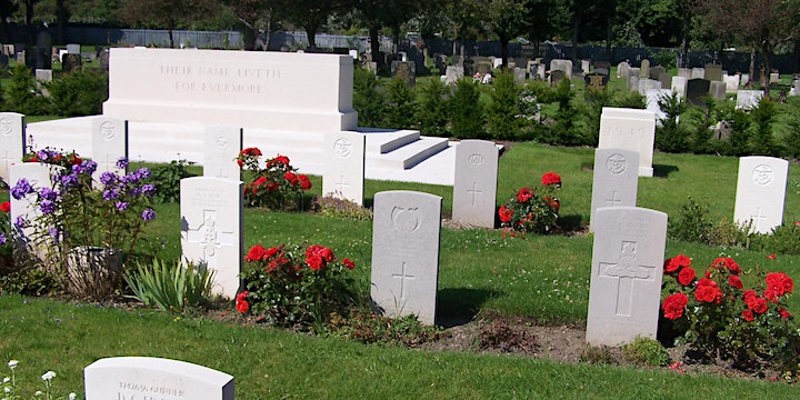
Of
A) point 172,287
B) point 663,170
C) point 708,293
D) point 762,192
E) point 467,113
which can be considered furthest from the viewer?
point 467,113

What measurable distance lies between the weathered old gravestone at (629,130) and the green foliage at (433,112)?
5.49 metres

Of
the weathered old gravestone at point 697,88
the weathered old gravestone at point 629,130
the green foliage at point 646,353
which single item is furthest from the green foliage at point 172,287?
the weathered old gravestone at point 697,88

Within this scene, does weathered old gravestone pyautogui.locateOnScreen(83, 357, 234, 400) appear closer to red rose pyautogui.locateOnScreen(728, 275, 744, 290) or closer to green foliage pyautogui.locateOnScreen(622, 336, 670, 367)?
green foliage pyautogui.locateOnScreen(622, 336, 670, 367)

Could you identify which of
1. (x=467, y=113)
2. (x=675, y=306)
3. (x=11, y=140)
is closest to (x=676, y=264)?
(x=675, y=306)

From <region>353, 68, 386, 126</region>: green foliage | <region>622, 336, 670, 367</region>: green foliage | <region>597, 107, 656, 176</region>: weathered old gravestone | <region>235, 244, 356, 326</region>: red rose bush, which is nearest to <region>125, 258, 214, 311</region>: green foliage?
<region>235, 244, 356, 326</region>: red rose bush

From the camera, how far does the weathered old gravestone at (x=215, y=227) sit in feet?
23.8

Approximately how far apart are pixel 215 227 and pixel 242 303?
808 millimetres

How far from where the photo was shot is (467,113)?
2025cm

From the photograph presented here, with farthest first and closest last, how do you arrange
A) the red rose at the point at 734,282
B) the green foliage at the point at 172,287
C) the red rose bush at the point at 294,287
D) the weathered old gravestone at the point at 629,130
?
the weathered old gravestone at the point at 629,130
the green foliage at the point at 172,287
the red rose bush at the point at 294,287
the red rose at the point at 734,282

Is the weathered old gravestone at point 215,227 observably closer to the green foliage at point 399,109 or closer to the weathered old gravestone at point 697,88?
the green foliage at point 399,109

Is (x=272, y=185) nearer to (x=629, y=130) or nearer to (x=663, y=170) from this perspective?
(x=629, y=130)

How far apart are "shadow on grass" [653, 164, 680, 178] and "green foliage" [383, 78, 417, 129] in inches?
239

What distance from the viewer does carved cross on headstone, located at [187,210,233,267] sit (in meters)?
7.35

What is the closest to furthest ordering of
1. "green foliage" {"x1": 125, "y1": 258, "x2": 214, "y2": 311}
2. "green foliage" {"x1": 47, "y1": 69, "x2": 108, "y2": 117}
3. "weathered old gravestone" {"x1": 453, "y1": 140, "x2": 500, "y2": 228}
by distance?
"green foliage" {"x1": 125, "y1": 258, "x2": 214, "y2": 311} → "weathered old gravestone" {"x1": 453, "y1": 140, "x2": 500, "y2": 228} → "green foliage" {"x1": 47, "y1": 69, "x2": 108, "y2": 117}
